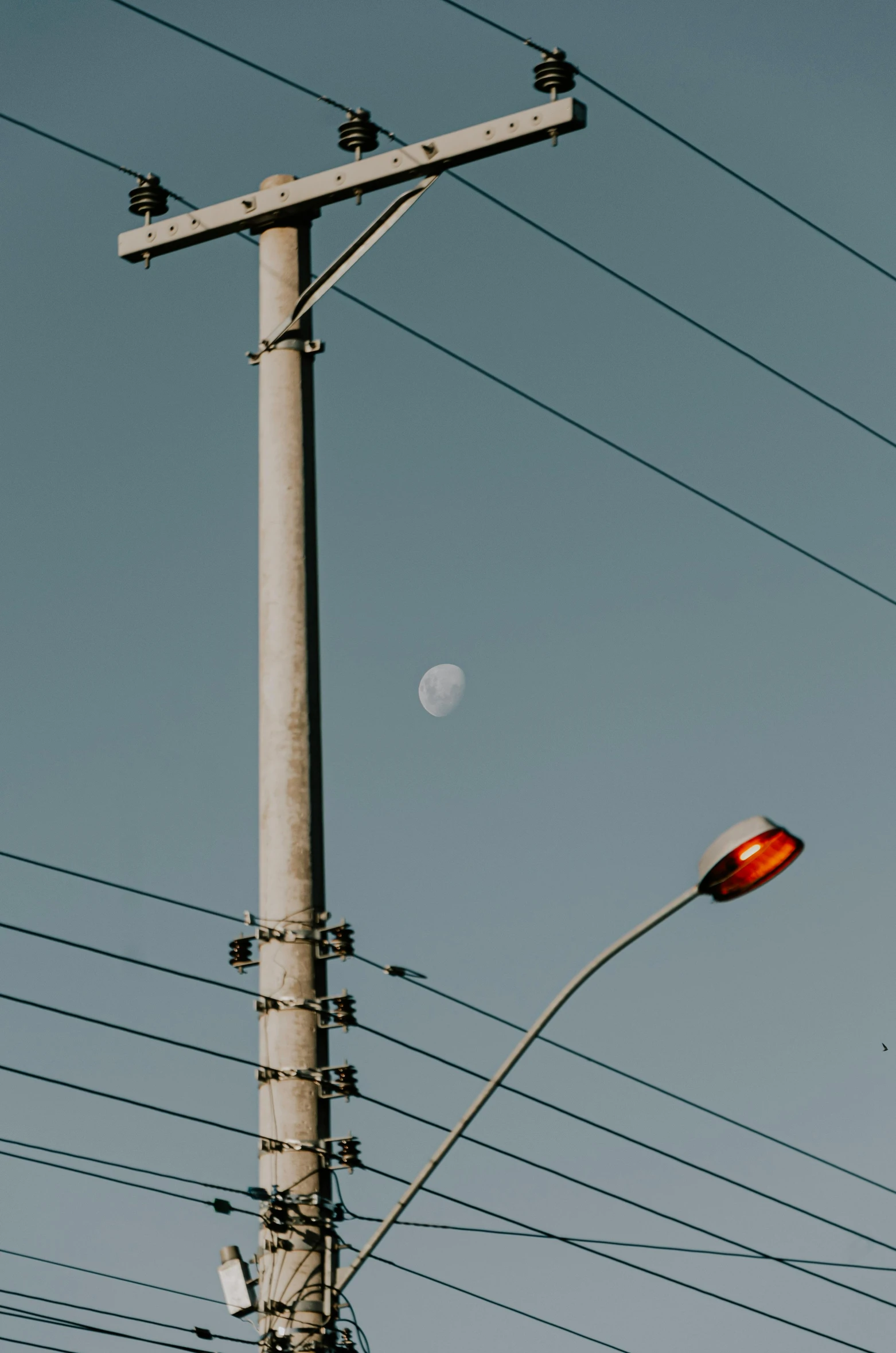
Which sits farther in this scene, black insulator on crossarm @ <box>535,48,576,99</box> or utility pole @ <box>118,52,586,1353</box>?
black insulator on crossarm @ <box>535,48,576,99</box>

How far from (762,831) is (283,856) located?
2873 mm

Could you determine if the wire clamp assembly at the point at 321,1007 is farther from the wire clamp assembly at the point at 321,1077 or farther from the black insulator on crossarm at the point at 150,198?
the black insulator on crossarm at the point at 150,198

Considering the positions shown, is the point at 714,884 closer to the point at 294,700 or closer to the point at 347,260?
the point at 294,700

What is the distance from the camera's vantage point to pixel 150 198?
47.6 ft

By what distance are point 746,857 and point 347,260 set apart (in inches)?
190

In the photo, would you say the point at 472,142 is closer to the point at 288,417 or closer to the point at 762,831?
the point at 288,417

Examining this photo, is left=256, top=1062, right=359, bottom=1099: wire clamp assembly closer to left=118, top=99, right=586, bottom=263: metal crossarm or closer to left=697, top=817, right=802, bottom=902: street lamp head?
left=697, top=817, right=802, bottom=902: street lamp head

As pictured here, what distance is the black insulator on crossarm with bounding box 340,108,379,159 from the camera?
46.0ft

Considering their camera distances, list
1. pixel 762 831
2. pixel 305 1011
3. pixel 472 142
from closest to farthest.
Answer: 1. pixel 762 831
2. pixel 305 1011
3. pixel 472 142

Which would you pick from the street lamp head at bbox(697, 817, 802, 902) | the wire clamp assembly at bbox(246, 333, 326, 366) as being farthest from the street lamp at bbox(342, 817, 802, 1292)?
the wire clamp assembly at bbox(246, 333, 326, 366)

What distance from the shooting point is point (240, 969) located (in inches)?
500

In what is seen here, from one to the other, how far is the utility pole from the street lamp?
49 cm

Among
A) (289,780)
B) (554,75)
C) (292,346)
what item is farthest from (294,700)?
(554,75)

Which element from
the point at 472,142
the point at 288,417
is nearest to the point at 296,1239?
the point at 288,417
